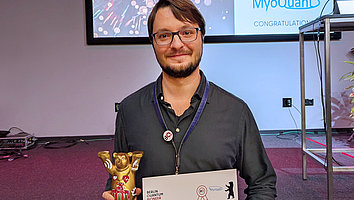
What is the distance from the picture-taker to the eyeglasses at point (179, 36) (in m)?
0.91

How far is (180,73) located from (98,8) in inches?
116

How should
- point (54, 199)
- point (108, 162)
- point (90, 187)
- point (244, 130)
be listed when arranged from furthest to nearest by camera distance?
point (90, 187) < point (54, 199) < point (244, 130) < point (108, 162)

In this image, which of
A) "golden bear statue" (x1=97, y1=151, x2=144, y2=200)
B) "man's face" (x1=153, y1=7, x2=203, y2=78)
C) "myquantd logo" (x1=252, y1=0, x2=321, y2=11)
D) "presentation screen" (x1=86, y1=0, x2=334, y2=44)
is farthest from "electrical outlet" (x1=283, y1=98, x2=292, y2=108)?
"golden bear statue" (x1=97, y1=151, x2=144, y2=200)

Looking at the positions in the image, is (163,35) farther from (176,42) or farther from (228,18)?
(228,18)

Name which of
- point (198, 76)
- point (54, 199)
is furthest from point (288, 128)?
point (198, 76)

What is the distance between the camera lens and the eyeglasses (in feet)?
2.97

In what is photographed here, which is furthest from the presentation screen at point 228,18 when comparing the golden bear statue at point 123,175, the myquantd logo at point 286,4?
the golden bear statue at point 123,175

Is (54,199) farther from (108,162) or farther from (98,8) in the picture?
(98,8)

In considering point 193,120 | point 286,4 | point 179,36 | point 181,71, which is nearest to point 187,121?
point 193,120

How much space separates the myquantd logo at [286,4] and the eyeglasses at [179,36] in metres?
2.88

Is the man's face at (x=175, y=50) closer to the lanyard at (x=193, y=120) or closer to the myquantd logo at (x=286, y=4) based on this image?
the lanyard at (x=193, y=120)

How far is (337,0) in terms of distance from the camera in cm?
195

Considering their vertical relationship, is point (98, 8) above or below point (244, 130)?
above

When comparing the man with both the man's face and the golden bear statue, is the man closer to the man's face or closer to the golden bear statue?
the man's face
